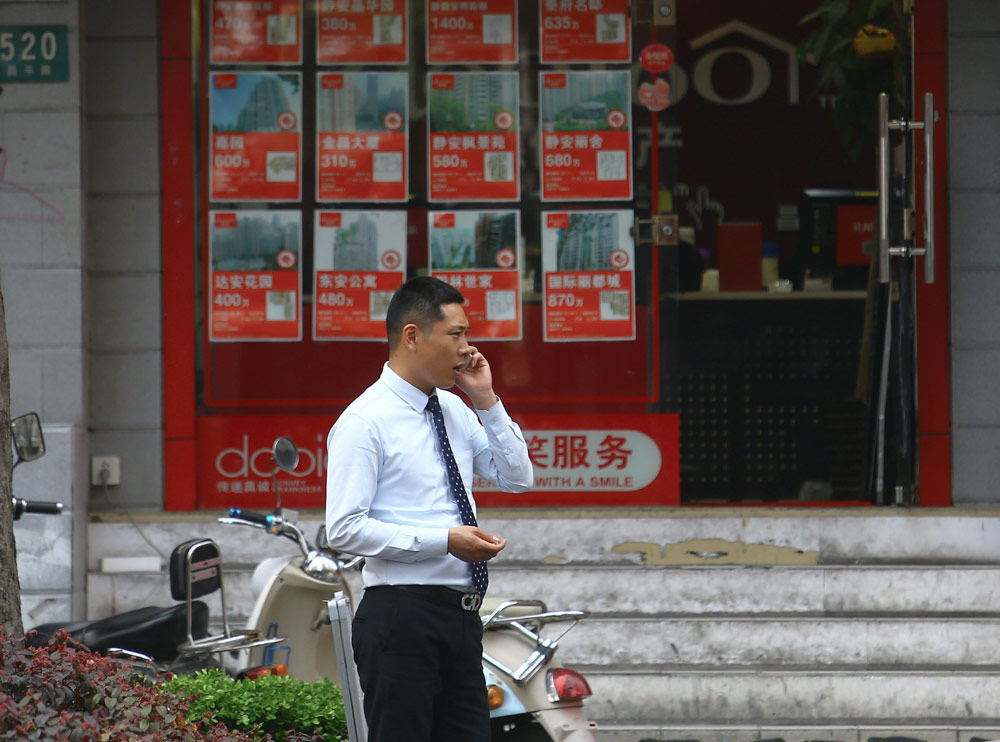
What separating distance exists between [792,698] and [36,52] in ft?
17.1

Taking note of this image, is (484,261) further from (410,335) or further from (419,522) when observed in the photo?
(419,522)

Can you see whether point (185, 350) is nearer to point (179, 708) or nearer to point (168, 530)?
point (168, 530)

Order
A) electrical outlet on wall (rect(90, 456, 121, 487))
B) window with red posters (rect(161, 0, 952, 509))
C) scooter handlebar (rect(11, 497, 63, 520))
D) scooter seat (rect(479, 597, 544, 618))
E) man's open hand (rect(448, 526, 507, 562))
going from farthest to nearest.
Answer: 1. window with red posters (rect(161, 0, 952, 509))
2. electrical outlet on wall (rect(90, 456, 121, 487))
3. scooter seat (rect(479, 597, 544, 618))
4. scooter handlebar (rect(11, 497, 63, 520))
5. man's open hand (rect(448, 526, 507, 562))

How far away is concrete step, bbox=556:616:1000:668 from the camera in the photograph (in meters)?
6.93

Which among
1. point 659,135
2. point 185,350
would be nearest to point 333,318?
point 185,350

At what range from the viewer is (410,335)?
4070 mm

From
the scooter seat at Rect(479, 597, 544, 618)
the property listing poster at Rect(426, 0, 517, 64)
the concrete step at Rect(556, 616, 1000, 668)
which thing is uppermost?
the property listing poster at Rect(426, 0, 517, 64)

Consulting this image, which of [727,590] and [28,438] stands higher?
[28,438]

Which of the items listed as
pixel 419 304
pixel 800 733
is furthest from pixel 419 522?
pixel 800 733

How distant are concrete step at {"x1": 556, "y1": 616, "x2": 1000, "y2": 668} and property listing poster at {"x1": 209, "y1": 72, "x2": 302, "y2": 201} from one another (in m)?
3.07

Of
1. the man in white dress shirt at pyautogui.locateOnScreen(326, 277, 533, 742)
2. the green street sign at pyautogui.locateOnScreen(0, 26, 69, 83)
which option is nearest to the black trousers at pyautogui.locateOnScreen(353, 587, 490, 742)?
the man in white dress shirt at pyautogui.locateOnScreen(326, 277, 533, 742)

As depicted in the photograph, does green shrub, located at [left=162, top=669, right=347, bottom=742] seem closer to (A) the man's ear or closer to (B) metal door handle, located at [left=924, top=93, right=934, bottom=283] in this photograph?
(A) the man's ear

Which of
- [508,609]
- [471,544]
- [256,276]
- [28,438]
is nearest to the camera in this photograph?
[471,544]

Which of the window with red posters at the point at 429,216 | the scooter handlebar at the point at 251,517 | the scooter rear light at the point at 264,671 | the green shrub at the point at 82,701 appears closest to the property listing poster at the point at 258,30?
the window with red posters at the point at 429,216
